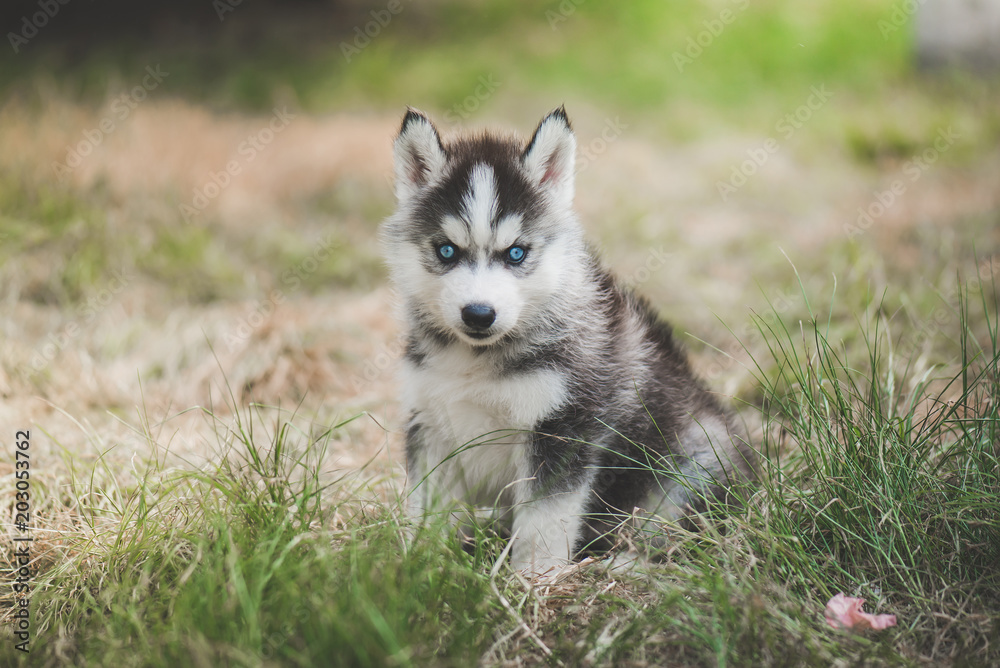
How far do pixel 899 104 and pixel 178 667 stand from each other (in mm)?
12651

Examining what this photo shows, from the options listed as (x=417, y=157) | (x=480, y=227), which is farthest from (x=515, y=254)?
(x=417, y=157)

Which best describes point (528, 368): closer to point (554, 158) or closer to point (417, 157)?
point (554, 158)

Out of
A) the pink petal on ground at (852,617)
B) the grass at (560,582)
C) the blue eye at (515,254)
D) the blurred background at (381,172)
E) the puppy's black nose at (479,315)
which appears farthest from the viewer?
the blurred background at (381,172)

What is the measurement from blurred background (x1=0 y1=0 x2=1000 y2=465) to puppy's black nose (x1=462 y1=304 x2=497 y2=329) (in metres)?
1.18

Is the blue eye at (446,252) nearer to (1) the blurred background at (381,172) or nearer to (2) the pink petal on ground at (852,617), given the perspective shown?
(1) the blurred background at (381,172)

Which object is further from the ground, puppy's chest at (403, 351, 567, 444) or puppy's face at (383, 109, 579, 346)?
puppy's face at (383, 109, 579, 346)

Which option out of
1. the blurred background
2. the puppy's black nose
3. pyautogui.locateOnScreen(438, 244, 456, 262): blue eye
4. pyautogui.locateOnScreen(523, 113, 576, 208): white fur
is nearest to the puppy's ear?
pyautogui.locateOnScreen(523, 113, 576, 208): white fur

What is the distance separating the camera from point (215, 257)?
276 inches

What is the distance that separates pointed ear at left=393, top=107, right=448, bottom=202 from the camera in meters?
3.49

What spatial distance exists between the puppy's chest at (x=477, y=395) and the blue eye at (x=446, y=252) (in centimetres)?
45

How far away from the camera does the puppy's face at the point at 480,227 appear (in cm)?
320

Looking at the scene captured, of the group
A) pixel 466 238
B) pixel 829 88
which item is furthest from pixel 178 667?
pixel 829 88

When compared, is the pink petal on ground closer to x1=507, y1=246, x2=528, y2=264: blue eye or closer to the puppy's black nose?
the puppy's black nose

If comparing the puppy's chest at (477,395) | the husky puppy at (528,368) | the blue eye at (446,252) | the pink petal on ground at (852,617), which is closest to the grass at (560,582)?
the pink petal on ground at (852,617)
